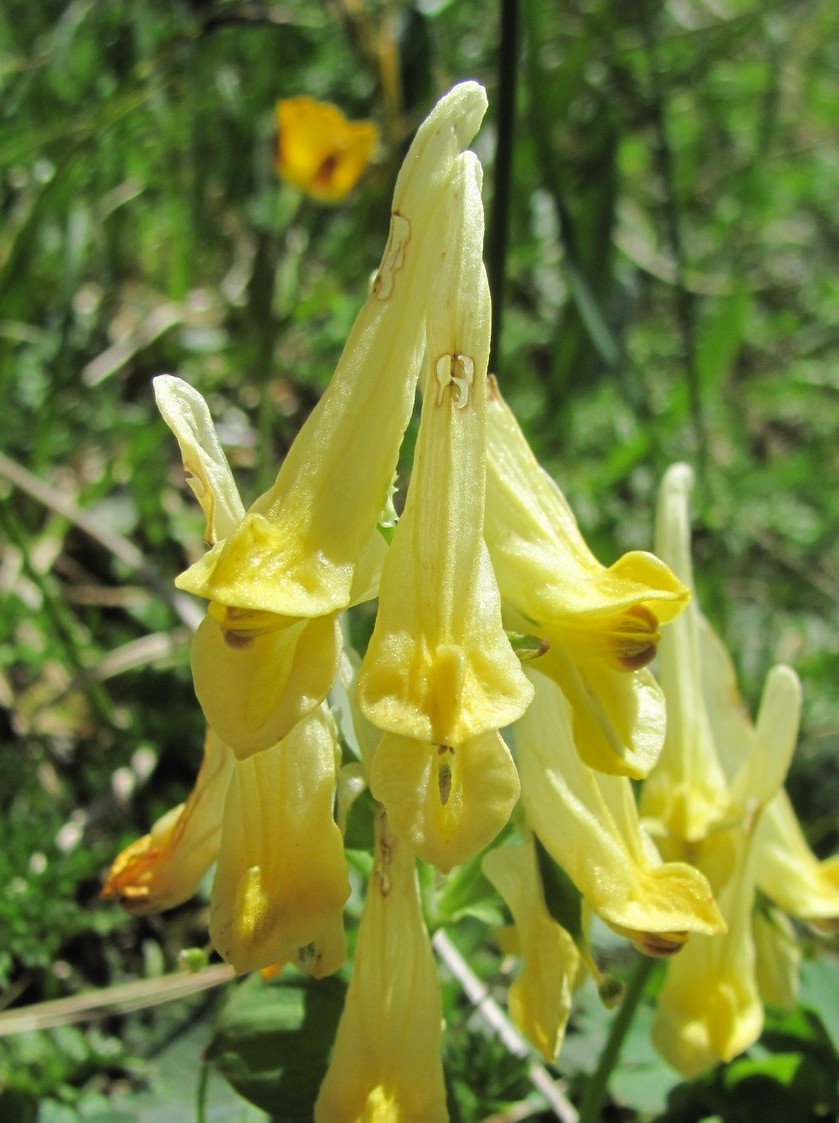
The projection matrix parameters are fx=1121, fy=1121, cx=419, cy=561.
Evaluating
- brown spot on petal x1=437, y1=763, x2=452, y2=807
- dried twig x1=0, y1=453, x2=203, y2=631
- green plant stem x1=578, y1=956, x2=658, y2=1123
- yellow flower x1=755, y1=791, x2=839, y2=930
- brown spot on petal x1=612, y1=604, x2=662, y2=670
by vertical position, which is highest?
brown spot on petal x1=612, y1=604, x2=662, y2=670

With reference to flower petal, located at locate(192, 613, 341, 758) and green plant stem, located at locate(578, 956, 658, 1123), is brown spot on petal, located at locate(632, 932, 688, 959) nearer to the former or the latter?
green plant stem, located at locate(578, 956, 658, 1123)

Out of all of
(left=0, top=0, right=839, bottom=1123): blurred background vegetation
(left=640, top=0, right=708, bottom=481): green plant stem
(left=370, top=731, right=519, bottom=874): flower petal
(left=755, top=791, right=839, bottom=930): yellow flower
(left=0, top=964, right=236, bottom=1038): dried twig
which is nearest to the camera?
(left=370, top=731, right=519, bottom=874): flower petal

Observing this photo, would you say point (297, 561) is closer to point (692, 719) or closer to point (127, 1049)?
A: point (692, 719)

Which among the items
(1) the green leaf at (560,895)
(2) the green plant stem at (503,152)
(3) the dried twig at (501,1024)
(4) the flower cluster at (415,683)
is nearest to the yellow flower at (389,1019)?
(4) the flower cluster at (415,683)

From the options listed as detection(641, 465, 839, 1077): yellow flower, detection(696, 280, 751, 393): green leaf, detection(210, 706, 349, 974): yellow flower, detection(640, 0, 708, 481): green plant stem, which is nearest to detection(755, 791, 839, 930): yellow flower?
detection(641, 465, 839, 1077): yellow flower

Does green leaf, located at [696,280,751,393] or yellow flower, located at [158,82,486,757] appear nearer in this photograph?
yellow flower, located at [158,82,486,757]
